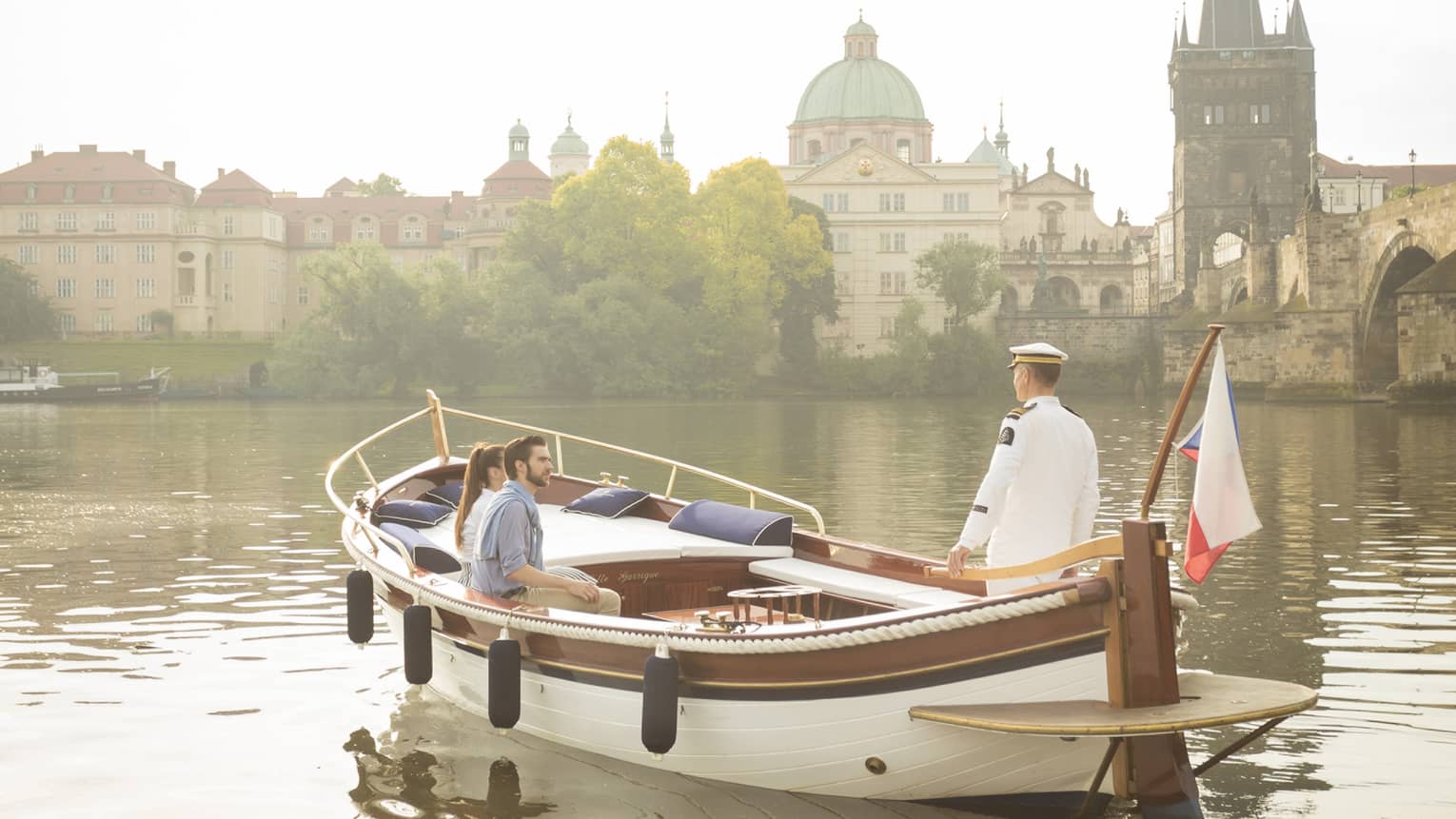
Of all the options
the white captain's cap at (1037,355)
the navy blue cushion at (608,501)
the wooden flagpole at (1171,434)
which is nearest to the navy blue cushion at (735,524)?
the navy blue cushion at (608,501)

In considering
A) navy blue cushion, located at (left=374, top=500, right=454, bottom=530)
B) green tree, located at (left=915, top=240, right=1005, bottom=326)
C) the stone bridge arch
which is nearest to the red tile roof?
green tree, located at (left=915, top=240, right=1005, bottom=326)

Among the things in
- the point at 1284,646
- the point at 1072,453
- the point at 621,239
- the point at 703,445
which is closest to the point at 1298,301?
the point at 621,239

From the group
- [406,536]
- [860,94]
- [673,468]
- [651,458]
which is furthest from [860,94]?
[406,536]

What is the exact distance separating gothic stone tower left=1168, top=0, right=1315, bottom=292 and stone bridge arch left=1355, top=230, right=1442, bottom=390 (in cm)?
3917

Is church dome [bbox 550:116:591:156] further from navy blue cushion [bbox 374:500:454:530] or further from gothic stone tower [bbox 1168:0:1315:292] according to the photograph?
navy blue cushion [bbox 374:500:454:530]

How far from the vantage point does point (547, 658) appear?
892 cm

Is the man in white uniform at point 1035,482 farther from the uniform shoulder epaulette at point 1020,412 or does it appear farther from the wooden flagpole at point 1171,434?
the wooden flagpole at point 1171,434

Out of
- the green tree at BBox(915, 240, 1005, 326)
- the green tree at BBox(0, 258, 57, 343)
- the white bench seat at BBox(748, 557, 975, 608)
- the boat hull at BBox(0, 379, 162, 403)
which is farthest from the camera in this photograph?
the green tree at BBox(0, 258, 57, 343)

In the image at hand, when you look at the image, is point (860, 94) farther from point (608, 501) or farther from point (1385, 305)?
point (608, 501)

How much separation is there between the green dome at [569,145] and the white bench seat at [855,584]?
131327 mm

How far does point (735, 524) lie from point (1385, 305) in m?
49.5

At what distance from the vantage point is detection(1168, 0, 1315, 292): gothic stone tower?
96812 millimetres

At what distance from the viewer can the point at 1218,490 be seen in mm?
7305

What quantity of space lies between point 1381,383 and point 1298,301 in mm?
4951
